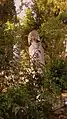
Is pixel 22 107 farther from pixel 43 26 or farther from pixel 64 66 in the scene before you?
pixel 43 26

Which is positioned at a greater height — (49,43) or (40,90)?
(49,43)

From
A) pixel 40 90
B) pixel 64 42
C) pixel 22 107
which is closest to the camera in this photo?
pixel 22 107

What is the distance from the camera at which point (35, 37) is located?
6207mm

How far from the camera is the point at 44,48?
20.3ft

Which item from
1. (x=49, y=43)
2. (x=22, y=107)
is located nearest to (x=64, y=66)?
(x=49, y=43)

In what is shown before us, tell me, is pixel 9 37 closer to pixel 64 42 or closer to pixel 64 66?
pixel 64 66

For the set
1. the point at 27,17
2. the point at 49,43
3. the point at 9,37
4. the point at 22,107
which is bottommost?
the point at 22,107

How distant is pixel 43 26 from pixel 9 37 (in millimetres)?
3199

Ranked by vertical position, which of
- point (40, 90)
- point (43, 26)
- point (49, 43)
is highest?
point (43, 26)

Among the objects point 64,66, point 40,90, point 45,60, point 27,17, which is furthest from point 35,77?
point 27,17

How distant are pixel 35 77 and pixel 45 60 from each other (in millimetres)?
2199

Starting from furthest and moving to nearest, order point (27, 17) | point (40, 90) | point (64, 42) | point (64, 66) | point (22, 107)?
point (27, 17) < point (64, 42) < point (64, 66) < point (40, 90) < point (22, 107)

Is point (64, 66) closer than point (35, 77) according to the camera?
No

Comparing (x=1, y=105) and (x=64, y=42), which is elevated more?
(x=64, y=42)
